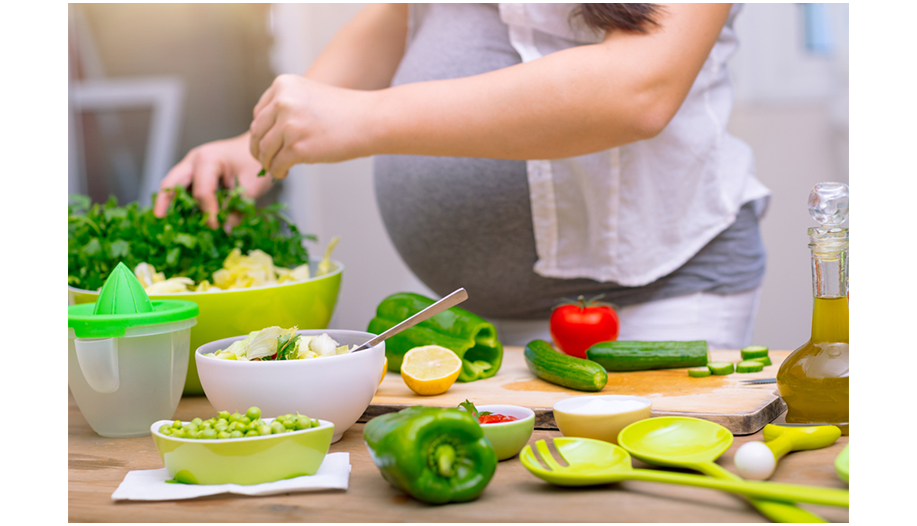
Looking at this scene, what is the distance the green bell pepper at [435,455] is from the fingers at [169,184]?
846 millimetres

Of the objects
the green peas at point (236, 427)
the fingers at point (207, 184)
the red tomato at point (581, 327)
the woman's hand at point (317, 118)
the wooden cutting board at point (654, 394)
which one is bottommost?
the wooden cutting board at point (654, 394)

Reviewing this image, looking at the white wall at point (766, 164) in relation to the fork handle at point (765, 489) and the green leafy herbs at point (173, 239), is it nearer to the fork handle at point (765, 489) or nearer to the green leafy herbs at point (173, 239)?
the green leafy herbs at point (173, 239)

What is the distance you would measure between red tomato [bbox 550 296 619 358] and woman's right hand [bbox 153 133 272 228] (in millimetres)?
662

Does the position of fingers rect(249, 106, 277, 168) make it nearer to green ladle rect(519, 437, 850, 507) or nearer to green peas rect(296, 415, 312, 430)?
green peas rect(296, 415, 312, 430)

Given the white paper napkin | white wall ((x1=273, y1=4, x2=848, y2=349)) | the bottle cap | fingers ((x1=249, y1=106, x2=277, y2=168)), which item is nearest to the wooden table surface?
the white paper napkin

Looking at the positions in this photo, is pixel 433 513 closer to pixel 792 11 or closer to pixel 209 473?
pixel 209 473

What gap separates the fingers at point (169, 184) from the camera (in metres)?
1.22

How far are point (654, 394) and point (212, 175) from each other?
92 centimetres

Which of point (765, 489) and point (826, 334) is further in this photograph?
point (826, 334)

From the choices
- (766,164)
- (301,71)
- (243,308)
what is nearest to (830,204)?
(243,308)

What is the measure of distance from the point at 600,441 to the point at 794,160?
2.05 m

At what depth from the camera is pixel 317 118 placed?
101 centimetres

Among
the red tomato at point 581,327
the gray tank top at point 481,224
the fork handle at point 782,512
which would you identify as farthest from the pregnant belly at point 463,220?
the fork handle at point 782,512

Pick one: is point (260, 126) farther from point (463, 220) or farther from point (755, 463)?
point (755, 463)
